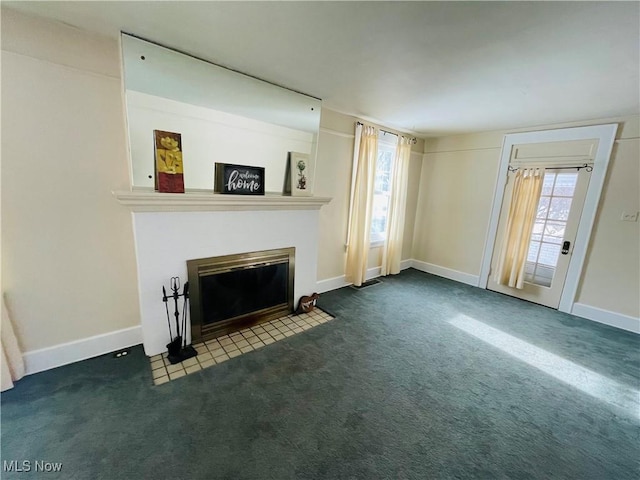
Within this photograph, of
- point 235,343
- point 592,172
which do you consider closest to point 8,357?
point 235,343

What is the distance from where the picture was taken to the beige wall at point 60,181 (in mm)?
1671

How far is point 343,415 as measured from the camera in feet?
5.58

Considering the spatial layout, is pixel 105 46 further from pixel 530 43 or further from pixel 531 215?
pixel 531 215

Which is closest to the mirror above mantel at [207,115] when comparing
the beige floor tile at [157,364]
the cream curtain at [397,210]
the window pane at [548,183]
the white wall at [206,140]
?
the white wall at [206,140]

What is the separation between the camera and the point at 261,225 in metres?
2.63

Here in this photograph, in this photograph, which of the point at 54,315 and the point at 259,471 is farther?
the point at 54,315

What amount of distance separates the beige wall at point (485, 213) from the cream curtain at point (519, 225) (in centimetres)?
33

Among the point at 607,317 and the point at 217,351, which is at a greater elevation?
the point at 607,317

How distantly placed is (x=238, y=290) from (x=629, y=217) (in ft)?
14.3

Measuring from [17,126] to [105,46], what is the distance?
79 centimetres

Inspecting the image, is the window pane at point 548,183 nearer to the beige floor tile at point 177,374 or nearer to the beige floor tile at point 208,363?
the beige floor tile at point 208,363

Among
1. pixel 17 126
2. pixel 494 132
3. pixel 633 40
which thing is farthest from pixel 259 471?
pixel 494 132

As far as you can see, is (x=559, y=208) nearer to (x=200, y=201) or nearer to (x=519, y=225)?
(x=519, y=225)

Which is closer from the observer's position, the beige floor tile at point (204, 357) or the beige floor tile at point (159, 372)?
the beige floor tile at point (159, 372)
